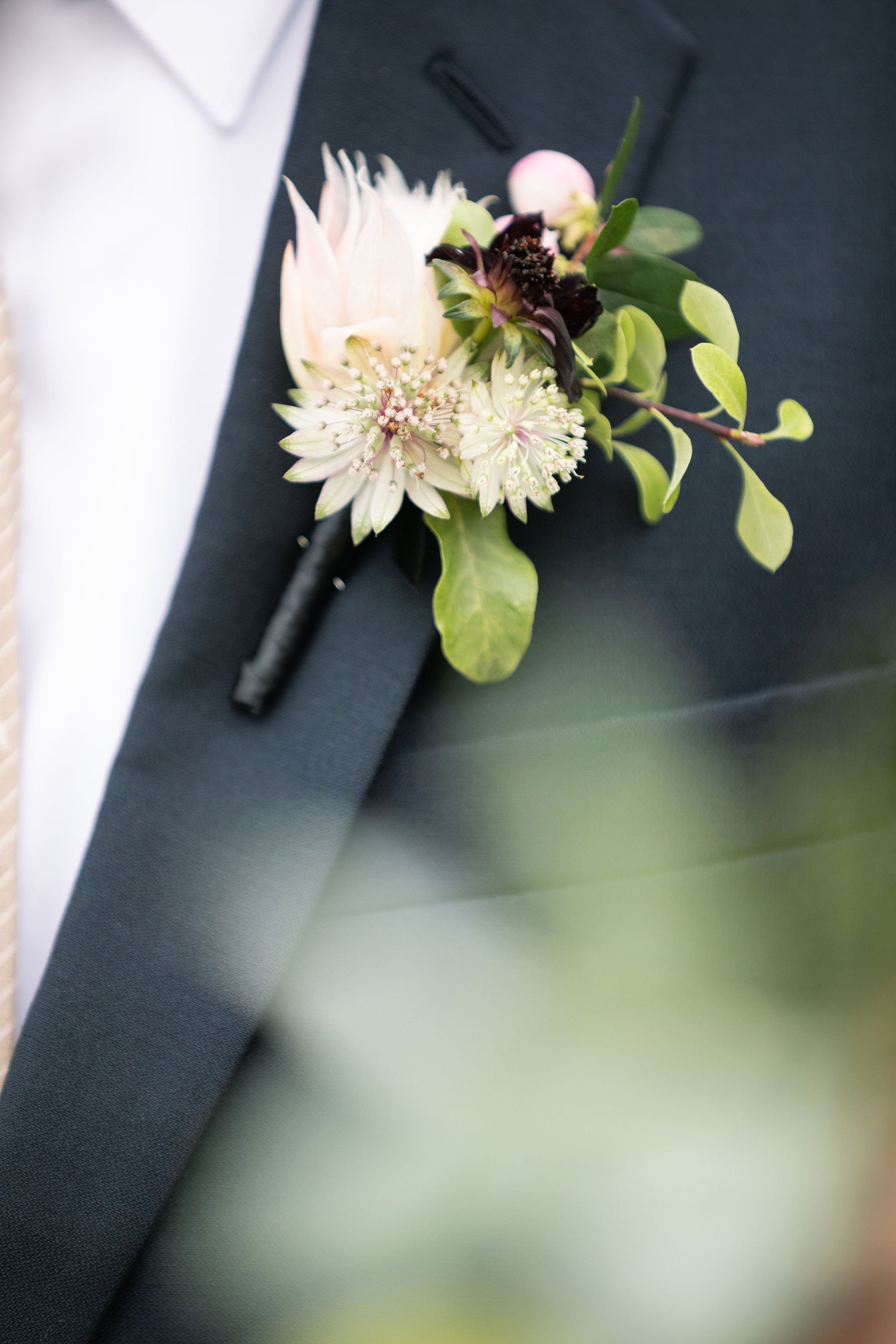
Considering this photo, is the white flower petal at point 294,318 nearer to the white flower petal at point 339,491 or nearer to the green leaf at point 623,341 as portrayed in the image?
the white flower petal at point 339,491

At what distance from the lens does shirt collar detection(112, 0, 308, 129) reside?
2.03 ft

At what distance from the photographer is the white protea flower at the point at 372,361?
431 mm

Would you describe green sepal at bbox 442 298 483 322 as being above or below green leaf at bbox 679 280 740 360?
above

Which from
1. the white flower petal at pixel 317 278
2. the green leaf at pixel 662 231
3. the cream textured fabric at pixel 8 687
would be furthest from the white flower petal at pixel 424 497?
the cream textured fabric at pixel 8 687

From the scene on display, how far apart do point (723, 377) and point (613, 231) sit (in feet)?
0.34

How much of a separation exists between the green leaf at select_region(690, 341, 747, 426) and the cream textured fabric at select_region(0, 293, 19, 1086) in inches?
20.6

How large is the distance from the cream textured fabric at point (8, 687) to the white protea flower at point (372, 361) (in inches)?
11.3

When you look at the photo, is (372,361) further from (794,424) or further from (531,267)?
(794,424)

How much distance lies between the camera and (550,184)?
21.7 inches

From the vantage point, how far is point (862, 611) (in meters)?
0.61

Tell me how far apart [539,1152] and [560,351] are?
523 millimetres

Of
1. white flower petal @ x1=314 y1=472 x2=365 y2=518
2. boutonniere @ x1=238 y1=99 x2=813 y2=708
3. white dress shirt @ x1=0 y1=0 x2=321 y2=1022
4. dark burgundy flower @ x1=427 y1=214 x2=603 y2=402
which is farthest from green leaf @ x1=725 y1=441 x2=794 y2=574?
white dress shirt @ x1=0 y1=0 x2=321 y2=1022

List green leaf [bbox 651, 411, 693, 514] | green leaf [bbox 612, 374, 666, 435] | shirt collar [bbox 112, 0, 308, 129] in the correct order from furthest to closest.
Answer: shirt collar [bbox 112, 0, 308, 129]
green leaf [bbox 612, 374, 666, 435]
green leaf [bbox 651, 411, 693, 514]

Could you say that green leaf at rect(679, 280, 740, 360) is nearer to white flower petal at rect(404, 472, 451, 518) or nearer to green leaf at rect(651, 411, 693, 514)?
green leaf at rect(651, 411, 693, 514)
